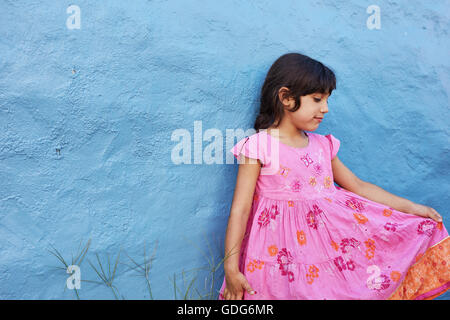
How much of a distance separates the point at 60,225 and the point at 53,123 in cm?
44

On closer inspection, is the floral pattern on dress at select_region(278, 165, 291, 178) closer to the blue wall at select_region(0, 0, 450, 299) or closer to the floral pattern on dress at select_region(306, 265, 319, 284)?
the blue wall at select_region(0, 0, 450, 299)

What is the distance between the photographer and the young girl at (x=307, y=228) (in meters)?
1.59

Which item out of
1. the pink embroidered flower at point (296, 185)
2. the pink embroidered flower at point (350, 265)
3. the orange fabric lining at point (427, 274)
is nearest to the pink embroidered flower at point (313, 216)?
the pink embroidered flower at point (296, 185)

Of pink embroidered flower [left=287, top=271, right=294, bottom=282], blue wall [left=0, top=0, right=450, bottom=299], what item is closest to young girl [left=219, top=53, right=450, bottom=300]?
pink embroidered flower [left=287, top=271, right=294, bottom=282]

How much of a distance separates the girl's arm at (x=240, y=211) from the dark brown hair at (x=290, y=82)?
27 centimetres

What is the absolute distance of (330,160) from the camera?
186cm

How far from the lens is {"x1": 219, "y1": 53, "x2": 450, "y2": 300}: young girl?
1.59 metres

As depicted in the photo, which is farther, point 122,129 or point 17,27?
point 122,129

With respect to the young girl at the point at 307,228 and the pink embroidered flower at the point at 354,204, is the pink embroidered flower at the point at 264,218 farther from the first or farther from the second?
the pink embroidered flower at the point at 354,204

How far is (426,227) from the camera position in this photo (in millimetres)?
1711

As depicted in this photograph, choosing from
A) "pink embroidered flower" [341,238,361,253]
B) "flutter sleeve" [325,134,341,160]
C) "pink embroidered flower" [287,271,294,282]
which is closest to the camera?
"pink embroidered flower" [287,271,294,282]

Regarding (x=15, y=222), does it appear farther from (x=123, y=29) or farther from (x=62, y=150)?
(x=123, y=29)

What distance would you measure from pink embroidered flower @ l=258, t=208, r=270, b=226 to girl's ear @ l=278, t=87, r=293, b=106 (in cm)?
51
